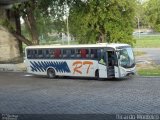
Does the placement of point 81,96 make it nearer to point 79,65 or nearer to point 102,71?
point 102,71

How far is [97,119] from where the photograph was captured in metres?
13.8

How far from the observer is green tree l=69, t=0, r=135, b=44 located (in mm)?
37812

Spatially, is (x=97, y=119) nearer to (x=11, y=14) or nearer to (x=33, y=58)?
(x=33, y=58)

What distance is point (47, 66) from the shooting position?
32375mm

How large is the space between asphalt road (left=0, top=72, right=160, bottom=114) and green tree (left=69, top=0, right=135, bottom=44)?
8.96 meters

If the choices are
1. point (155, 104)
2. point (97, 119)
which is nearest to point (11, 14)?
point (155, 104)

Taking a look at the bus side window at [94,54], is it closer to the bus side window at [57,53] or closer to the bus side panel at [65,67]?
the bus side panel at [65,67]

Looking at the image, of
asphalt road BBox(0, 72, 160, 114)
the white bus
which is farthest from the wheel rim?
asphalt road BBox(0, 72, 160, 114)

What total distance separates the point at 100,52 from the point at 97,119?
50.2 feet

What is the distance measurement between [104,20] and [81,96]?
17.6m

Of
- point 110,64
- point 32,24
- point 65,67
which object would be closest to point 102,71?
point 110,64

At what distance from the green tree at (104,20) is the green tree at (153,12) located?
13.5ft

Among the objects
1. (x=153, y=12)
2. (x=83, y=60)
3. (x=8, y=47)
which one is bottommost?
(x=83, y=60)

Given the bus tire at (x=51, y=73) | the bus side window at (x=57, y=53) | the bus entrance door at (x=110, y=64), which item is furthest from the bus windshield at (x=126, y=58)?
the bus tire at (x=51, y=73)
